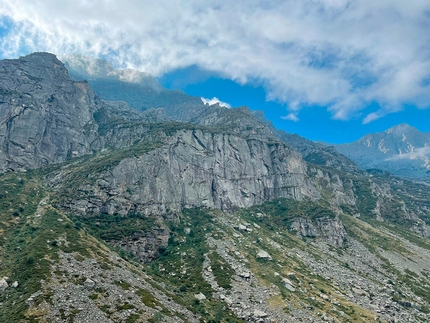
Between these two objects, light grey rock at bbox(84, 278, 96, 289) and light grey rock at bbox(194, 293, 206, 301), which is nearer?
light grey rock at bbox(84, 278, 96, 289)

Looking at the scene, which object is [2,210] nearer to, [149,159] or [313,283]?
[149,159]

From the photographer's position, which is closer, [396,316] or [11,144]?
[396,316]

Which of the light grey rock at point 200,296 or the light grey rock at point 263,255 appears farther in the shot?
the light grey rock at point 263,255

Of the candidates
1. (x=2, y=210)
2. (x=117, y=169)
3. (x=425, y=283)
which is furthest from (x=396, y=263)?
(x=2, y=210)

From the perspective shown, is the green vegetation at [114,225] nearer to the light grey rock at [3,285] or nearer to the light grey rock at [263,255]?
the light grey rock at [3,285]

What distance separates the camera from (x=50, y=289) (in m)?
67.5

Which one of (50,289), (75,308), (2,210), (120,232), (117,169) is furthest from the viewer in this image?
(117,169)

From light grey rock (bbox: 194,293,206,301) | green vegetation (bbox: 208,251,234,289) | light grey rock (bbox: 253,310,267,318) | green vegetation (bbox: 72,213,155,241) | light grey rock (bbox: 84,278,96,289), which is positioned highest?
green vegetation (bbox: 72,213,155,241)

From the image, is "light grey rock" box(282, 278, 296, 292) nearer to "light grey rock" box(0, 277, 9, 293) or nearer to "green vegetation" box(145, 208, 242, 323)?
"green vegetation" box(145, 208, 242, 323)

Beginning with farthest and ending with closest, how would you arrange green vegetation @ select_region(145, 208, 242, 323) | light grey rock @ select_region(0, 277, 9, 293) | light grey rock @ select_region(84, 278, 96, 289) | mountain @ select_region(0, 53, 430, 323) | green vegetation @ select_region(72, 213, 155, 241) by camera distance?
green vegetation @ select_region(72, 213, 155, 241), green vegetation @ select_region(145, 208, 242, 323), light grey rock @ select_region(84, 278, 96, 289), mountain @ select_region(0, 53, 430, 323), light grey rock @ select_region(0, 277, 9, 293)

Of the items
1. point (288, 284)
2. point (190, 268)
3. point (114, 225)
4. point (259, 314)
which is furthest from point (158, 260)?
point (259, 314)

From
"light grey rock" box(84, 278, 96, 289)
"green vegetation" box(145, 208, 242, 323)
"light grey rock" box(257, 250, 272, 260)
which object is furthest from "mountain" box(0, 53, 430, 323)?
"light grey rock" box(257, 250, 272, 260)

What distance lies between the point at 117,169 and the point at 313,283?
4698 inches

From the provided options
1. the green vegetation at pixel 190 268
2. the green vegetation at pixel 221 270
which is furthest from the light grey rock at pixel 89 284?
the green vegetation at pixel 221 270
